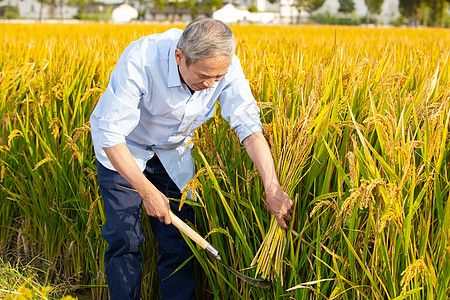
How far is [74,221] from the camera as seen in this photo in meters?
2.51

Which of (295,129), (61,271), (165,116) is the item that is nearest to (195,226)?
(165,116)

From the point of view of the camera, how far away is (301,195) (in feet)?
5.96

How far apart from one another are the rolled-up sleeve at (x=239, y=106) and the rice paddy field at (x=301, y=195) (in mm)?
82

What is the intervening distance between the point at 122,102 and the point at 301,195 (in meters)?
0.76

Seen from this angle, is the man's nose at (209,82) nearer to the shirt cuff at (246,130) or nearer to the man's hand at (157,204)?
the shirt cuff at (246,130)

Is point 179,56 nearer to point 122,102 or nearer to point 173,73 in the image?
point 173,73

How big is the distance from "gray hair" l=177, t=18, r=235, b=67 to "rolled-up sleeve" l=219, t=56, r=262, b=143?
0.83ft

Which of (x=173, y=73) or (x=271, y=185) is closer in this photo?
(x=271, y=185)

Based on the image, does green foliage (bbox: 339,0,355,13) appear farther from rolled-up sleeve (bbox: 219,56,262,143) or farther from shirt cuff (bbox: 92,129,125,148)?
shirt cuff (bbox: 92,129,125,148)

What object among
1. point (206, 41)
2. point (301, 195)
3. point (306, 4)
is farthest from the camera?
point (306, 4)

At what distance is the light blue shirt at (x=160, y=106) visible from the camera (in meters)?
1.73

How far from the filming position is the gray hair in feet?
5.23

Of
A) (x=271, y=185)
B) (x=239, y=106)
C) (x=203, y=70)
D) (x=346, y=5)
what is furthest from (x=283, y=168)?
(x=346, y=5)

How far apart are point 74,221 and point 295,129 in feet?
4.69
